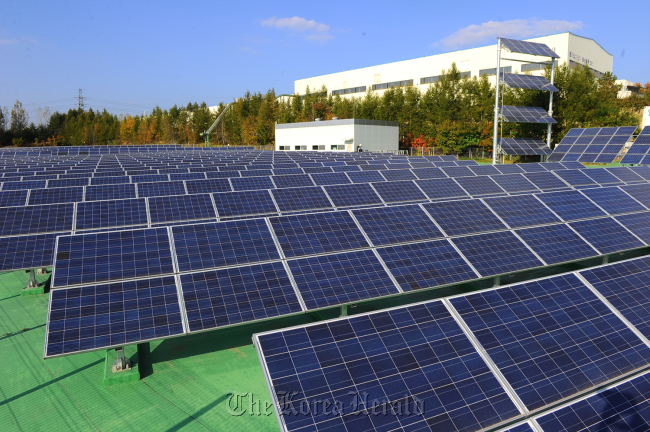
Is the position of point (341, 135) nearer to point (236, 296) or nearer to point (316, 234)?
point (316, 234)

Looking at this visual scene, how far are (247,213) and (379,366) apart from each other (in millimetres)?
7297

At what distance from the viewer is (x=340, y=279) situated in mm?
7258

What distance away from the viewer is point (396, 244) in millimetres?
8406

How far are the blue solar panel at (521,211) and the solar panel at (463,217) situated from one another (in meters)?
0.33

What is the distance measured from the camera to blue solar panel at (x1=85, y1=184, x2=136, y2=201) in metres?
13.9

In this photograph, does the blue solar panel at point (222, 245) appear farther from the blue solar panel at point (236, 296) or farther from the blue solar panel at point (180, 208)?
the blue solar panel at point (180, 208)

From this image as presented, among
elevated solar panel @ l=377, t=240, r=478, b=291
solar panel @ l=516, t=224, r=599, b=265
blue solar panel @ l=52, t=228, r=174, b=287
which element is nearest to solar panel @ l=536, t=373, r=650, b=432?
elevated solar panel @ l=377, t=240, r=478, b=291

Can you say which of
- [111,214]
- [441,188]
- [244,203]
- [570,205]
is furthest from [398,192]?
[111,214]

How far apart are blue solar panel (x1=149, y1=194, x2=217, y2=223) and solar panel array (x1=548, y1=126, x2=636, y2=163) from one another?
1185 inches

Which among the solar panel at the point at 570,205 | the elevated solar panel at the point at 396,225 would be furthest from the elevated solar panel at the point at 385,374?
the solar panel at the point at 570,205

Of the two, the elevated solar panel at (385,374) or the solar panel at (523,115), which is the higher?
the solar panel at (523,115)

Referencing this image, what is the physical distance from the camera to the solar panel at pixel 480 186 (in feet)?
48.8

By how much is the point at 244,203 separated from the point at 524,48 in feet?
121

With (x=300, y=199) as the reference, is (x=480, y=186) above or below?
below
